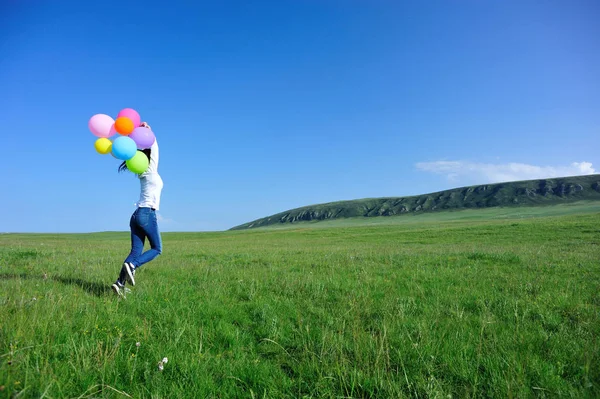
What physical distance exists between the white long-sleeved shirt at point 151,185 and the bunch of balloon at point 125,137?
19cm

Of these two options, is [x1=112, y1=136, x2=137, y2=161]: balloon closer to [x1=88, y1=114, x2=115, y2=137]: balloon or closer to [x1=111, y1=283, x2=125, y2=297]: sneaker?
[x1=88, y1=114, x2=115, y2=137]: balloon

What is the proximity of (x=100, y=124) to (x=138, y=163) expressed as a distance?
1495mm

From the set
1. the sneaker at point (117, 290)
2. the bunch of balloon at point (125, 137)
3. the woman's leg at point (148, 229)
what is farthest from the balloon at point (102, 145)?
the sneaker at point (117, 290)

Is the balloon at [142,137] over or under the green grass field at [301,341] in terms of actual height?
over

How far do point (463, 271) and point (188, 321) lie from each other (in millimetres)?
8636

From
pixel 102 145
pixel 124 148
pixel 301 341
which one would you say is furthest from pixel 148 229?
pixel 301 341

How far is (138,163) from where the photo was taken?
6.60 meters

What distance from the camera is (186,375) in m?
3.47

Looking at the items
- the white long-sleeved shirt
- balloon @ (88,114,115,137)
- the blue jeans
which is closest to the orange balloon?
balloon @ (88,114,115,137)

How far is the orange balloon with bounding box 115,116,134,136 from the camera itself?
6.91 m

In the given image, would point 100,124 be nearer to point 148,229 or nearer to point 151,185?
point 151,185

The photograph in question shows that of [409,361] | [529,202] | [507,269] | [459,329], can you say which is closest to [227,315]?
[409,361]

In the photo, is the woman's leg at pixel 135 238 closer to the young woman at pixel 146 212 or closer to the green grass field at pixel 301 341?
the young woman at pixel 146 212

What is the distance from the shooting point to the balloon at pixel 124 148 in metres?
6.35
